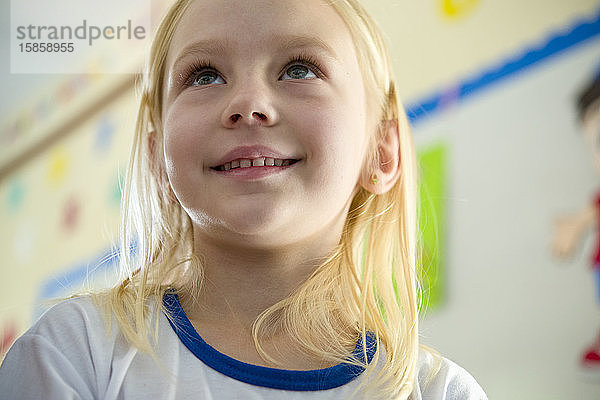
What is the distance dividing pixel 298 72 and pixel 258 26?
6 cm

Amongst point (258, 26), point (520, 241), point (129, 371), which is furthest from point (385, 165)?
point (520, 241)

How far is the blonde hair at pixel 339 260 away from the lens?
2.58 ft

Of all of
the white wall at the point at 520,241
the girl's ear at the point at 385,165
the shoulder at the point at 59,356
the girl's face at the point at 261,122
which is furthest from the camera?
the white wall at the point at 520,241

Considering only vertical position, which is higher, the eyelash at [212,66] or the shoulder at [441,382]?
the eyelash at [212,66]

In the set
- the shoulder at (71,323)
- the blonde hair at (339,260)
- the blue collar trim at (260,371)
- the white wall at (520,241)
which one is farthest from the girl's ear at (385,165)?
the white wall at (520,241)

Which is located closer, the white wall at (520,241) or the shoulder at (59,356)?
the shoulder at (59,356)

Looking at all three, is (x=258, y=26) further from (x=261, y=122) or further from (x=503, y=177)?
(x=503, y=177)

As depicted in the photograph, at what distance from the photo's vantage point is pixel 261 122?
765mm

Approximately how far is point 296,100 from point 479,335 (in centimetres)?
79

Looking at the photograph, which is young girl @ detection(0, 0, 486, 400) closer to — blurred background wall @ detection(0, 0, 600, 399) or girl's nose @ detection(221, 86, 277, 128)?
girl's nose @ detection(221, 86, 277, 128)

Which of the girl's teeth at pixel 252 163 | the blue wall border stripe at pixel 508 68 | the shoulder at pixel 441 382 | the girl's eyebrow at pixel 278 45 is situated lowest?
the shoulder at pixel 441 382

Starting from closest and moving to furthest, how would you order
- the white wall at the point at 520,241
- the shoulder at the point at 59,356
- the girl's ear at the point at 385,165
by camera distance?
1. the shoulder at the point at 59,356
2. the girl's ear at the point at 385,165
3. the white wall at the point at 520,241

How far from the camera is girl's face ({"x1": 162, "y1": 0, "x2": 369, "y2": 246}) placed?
2.49 feet

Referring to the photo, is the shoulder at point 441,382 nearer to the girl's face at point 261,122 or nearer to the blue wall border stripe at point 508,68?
the girl's face at point 261,122
